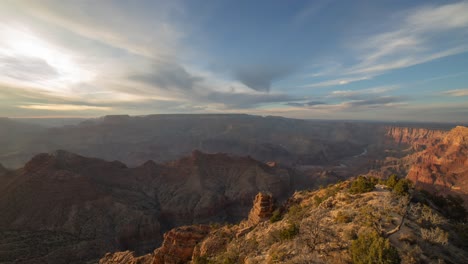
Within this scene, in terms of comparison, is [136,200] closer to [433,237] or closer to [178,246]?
[178,246]

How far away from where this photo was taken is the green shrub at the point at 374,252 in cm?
974

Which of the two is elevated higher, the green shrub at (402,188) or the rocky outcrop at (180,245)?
the green shrub at (402,188)

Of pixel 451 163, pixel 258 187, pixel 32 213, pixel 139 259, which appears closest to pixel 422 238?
pixel 139 259

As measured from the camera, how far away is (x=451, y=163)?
106250 mm

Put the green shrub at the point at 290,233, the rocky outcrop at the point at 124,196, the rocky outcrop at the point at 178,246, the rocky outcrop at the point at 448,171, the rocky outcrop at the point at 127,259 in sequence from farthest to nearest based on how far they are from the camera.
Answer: the rocky outcrop at the point at 448,171 → the rocky outcrop at the point at 124,196 → the rocky outcrop at the point at 127,259 → the rocky outcrop at the point at 178,246 → the green shrub at the point at 290,233

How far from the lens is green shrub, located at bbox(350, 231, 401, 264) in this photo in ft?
32.0

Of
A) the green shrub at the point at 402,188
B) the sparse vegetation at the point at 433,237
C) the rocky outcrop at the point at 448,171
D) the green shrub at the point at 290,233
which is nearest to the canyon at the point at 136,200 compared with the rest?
the rocky outcrop at the point at 448,171

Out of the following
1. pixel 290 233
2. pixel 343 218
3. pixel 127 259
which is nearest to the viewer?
pixel 343 218

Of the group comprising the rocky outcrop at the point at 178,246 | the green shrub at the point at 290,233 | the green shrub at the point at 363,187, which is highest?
the green shrub at the point at 363,187

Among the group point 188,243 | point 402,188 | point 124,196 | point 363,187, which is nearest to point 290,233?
point 363,187

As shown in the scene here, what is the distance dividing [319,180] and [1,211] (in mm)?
110531

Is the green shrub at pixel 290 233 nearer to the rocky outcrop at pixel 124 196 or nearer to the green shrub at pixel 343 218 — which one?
the green shrub at pixel 343 218

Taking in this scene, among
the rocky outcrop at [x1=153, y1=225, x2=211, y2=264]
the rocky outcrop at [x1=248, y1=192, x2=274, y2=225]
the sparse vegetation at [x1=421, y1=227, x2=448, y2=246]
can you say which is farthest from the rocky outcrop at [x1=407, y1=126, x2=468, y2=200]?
the rocky outcrop at [x1=153, y1=225, x2=211, y2=264]

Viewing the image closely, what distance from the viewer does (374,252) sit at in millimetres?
9945
